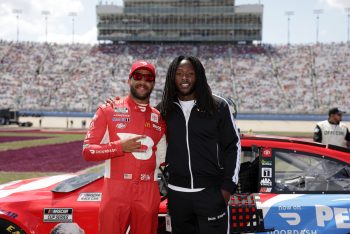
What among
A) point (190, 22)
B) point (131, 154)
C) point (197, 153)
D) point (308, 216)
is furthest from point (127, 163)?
point (190, 22)

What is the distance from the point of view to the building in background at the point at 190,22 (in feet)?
217

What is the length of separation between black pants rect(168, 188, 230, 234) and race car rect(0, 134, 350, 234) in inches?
17.9

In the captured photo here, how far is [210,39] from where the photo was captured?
6556 cm

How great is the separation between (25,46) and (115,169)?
64087 millimetres

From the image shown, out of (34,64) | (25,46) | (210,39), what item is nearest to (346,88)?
(210,39)

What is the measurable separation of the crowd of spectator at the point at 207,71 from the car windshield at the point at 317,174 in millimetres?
43320

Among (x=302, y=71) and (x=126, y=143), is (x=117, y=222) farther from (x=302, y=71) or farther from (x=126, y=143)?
(x=302, y=71)

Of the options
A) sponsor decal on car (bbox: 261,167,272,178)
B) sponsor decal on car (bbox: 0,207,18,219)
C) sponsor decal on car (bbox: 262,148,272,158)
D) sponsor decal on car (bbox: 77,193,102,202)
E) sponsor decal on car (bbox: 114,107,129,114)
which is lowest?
sponsor decal on car (bbox: 0,207,18,219)

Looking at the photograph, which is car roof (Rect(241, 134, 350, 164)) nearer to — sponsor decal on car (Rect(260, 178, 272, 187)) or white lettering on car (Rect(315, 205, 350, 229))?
sponsor decal on car (Rect(260, 178, 272, 187))

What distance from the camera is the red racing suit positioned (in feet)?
9.71

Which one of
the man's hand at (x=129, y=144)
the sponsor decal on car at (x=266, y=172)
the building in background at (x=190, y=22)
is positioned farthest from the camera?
the building in background at (x=190, y=22)

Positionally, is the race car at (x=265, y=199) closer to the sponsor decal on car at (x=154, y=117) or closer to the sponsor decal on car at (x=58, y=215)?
the sponsor decal on car at (x=58, y=215)

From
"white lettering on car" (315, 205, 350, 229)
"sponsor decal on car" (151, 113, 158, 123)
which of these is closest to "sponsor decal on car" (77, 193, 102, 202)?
"sponsor decal on car" (151, 113, 158, 123)

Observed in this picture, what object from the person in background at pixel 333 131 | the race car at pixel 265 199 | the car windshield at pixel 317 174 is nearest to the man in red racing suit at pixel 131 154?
the race car at pixel 265 199
